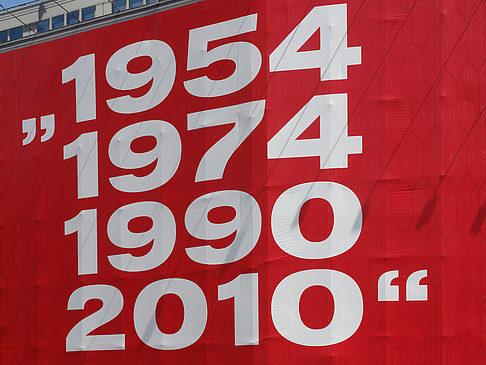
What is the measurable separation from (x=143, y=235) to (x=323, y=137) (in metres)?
4.47

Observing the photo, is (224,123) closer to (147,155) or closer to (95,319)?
(147,155)

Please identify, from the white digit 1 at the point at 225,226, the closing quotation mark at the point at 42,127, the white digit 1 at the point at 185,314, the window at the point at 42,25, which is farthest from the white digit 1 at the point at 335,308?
the window at the point at 42,25

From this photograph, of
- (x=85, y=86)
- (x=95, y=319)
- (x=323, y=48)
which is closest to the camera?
(x=323, y=48)

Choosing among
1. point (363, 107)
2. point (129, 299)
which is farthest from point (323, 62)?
point (129, 299)

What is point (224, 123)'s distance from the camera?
14.2 meters

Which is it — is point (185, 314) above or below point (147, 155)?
below

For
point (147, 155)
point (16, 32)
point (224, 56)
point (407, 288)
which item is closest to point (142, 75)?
point (147, 155)

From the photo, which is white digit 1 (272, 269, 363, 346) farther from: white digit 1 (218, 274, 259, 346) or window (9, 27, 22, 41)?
window (9, 27, 22, 41)

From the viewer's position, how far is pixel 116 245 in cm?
1512

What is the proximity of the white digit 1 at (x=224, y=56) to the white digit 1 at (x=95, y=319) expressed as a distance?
4815 mm

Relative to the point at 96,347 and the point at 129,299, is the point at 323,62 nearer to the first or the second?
the point at 129,299

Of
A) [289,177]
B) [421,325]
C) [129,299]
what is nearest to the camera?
[421,325]

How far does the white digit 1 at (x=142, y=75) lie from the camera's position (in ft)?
49.0

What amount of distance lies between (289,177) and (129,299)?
447cm
